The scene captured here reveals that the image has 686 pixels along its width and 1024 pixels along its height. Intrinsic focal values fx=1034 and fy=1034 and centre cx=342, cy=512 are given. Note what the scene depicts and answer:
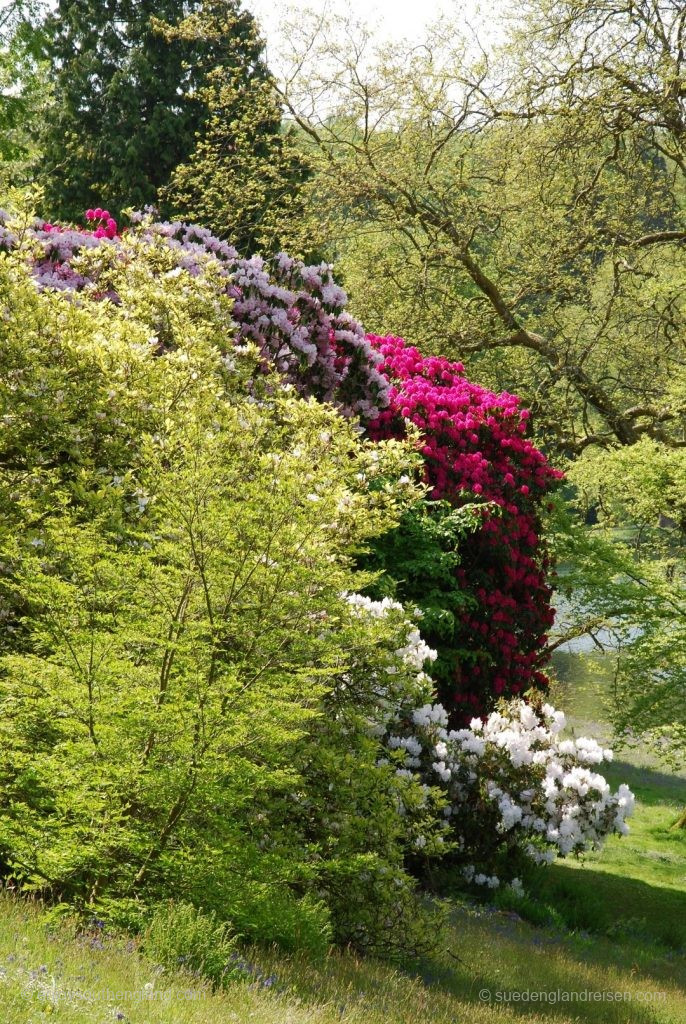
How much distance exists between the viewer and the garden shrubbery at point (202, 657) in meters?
4.95

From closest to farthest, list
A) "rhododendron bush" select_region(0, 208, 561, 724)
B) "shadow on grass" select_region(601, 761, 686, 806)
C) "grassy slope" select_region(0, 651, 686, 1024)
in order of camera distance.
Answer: "grassy slope" select_region(0, 651, 686, 1024)
"rhododendron bush" select_region(0, 208, 561, 724)
"shadow on grass" select_region(601, 761, 686, 806)

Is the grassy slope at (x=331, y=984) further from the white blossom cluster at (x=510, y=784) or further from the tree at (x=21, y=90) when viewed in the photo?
the tree at (x=21, y=90)

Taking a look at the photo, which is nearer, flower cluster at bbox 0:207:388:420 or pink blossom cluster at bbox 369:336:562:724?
flower cluster at bbox 0:207:388:420

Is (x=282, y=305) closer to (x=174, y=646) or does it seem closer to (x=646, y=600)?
(x=174, y=646)

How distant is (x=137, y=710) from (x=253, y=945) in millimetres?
1388

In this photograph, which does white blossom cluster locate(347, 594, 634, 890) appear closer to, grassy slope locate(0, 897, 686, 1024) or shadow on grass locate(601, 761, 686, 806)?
grassy slope locate(0, 897, 686, 1024)

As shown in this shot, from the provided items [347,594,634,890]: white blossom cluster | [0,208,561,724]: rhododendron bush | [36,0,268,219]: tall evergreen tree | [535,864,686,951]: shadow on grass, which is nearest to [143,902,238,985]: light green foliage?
[347,594,634,890]: white blossom cluster

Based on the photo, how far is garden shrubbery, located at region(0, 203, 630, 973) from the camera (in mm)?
4949

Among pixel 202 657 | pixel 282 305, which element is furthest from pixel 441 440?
pixel 202 657

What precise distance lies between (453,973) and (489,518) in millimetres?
4794

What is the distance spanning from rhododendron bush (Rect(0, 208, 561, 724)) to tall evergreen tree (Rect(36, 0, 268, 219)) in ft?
43.4

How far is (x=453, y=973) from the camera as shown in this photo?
20.1ft

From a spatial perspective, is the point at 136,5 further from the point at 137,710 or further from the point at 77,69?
the point at 137,710

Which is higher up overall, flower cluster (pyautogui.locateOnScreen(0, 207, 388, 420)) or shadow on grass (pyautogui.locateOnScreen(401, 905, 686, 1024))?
flower cluster (pyautogui.locateOnScreen(0, 207, 388, 420))
